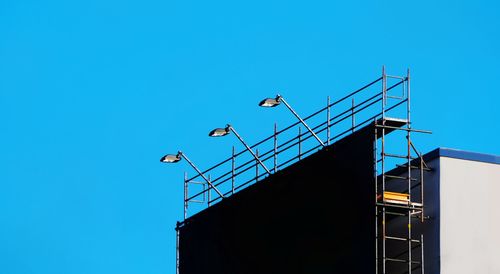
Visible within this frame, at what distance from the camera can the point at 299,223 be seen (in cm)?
5669

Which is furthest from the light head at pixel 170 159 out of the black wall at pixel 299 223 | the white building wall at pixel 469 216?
the white building wall at pixel 469 216

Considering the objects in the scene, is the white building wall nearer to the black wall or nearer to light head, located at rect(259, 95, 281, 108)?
the black wall

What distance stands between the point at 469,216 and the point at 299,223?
6221 mm

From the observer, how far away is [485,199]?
52.9m

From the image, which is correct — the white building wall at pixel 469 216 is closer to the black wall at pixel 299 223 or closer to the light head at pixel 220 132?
the black wall at pixel 299 223

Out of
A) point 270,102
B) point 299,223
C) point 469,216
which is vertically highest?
point 270,102

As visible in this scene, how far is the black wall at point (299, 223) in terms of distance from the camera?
52.8 metres

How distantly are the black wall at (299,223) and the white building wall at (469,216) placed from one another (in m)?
2.08

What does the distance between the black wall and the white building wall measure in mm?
2082

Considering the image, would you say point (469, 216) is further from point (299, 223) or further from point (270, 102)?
point (270, 102)

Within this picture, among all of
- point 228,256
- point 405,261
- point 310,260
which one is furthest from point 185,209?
point 405,261

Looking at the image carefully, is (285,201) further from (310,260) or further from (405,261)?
(405,261)

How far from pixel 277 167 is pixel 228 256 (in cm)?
368

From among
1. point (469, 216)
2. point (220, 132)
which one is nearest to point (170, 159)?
point (220, 132)
